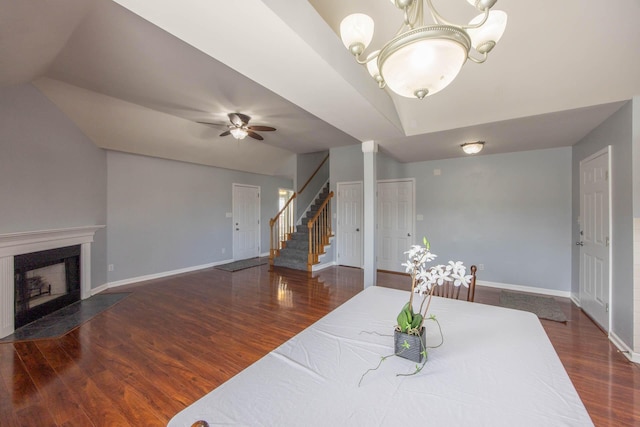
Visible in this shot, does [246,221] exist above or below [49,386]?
above

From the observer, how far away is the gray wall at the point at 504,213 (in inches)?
154

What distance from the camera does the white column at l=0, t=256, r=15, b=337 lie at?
8.81 feet

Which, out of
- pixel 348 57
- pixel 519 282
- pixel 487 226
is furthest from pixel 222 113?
pixel 519 282

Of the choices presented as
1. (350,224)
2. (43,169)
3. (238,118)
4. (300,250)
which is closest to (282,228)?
(300,250)

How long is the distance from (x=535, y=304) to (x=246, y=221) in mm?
6038

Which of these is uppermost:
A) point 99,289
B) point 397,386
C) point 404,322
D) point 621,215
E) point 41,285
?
point 621,215

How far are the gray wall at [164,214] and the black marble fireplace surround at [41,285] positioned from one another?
0.69 meters

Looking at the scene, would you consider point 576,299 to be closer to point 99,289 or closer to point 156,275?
point 156,275

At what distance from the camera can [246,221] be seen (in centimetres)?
671

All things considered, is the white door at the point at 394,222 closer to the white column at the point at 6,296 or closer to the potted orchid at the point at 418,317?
the potted orchid at the point at 418,317

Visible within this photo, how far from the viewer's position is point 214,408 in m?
0.84

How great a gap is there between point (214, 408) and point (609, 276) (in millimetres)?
3874

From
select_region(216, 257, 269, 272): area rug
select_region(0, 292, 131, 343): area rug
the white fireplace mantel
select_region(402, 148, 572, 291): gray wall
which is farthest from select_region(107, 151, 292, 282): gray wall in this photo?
select_region(402, 148, 572, 291): gray wall

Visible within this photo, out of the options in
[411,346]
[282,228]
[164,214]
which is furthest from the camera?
[282,228]
